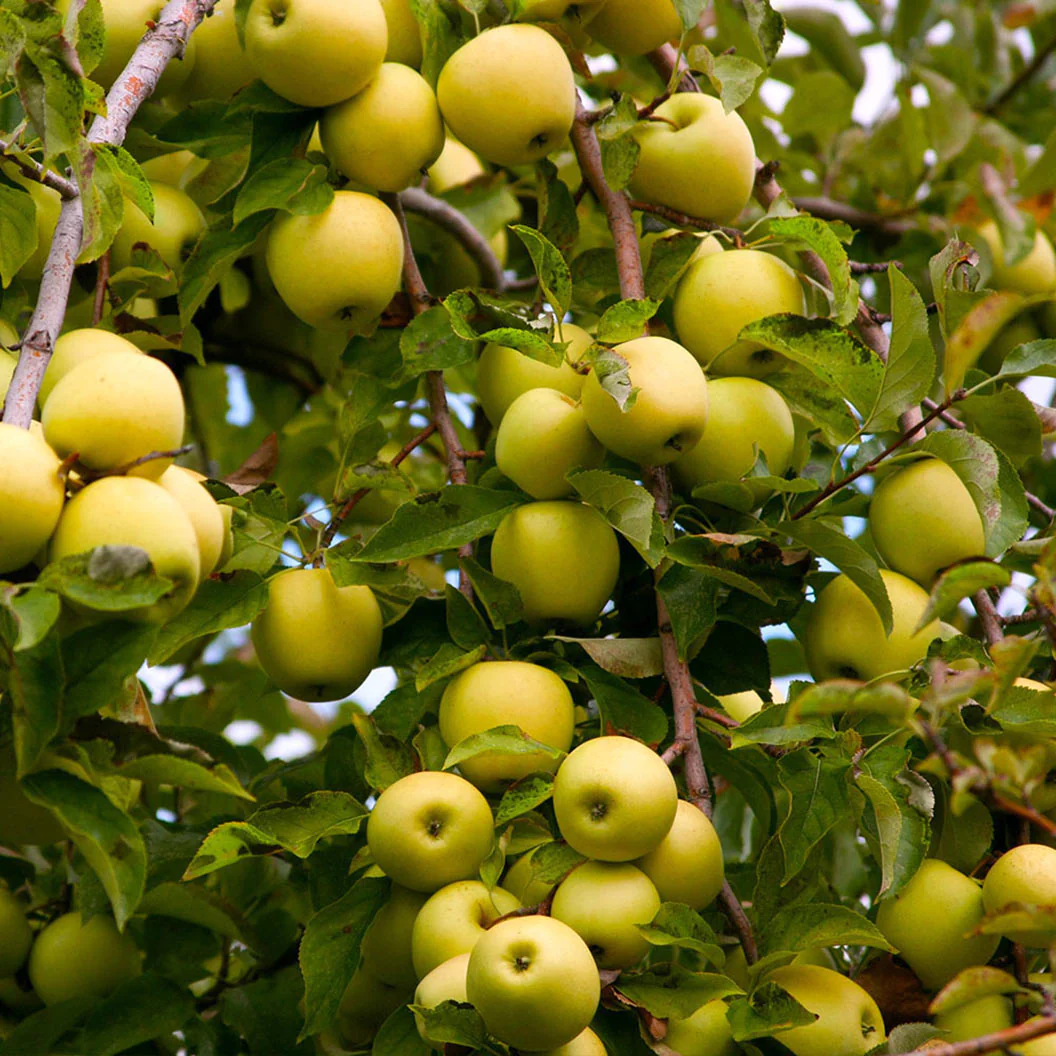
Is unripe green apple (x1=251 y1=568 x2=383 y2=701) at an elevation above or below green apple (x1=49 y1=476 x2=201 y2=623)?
below

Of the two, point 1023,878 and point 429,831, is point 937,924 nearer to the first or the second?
point 1023,878

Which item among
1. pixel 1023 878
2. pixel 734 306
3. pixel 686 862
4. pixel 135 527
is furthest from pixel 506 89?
pixel 1023 878

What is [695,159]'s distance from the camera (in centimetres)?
155

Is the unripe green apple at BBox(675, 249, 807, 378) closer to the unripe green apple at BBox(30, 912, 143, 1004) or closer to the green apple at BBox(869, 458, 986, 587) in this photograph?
the green apple at BBox(869, 458, 986, 587)

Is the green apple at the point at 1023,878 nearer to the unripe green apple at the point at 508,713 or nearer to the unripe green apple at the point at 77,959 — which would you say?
the unripe green apple at the point at 508,713

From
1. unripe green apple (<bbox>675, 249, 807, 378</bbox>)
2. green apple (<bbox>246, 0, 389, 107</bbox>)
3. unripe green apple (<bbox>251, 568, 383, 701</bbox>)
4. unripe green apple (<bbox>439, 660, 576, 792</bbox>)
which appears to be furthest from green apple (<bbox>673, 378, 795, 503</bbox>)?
green apple (<bbox>246, 0, 389, 107</bbox>)

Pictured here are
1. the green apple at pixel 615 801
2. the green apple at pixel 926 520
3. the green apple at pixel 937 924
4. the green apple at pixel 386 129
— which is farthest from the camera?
the green apple at pixel 386 129

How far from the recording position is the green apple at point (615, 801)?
1134 mm

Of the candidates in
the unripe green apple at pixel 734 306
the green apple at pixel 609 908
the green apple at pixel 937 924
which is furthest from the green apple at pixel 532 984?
the unripe green apple at pixel 734 306

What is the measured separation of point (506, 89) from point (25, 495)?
763mm

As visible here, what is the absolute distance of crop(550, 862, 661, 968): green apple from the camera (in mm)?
1137

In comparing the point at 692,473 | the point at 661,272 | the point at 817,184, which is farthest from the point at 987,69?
the point at 692,473

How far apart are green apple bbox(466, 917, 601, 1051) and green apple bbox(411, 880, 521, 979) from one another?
88 mm

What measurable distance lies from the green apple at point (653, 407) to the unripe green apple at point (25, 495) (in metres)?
0.52
